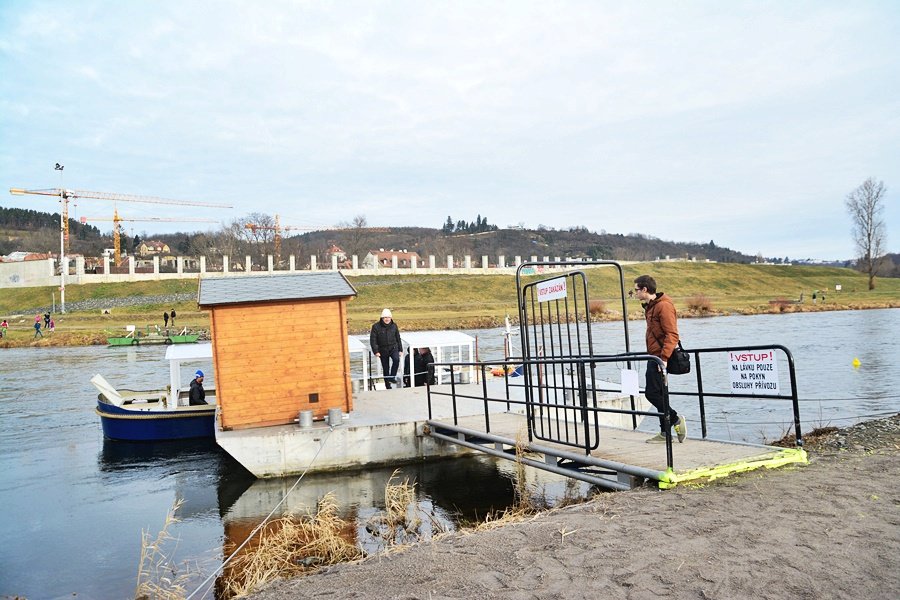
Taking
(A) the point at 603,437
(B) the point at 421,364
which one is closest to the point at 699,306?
(B) the point at 421,364

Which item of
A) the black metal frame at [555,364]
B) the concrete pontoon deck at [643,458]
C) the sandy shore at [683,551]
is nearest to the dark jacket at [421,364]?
the black metal frame at [555,364]

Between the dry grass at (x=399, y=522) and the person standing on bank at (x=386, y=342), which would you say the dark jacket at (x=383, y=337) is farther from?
the dry grass at (x=399, y=522)

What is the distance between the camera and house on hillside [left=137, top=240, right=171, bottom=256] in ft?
588

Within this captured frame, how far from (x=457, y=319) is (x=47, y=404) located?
130 ft

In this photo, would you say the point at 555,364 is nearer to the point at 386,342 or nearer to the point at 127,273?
the point at 386,342

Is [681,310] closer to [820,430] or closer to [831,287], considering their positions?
[831,287]

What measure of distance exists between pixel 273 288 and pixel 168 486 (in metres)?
4.57

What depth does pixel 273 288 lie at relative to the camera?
14.9 metres

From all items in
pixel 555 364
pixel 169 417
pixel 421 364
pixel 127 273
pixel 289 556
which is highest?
pixel 127 273

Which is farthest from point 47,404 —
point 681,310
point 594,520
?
point 681,310

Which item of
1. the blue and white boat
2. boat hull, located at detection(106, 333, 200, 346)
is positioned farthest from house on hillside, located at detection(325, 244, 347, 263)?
the blue and white boat

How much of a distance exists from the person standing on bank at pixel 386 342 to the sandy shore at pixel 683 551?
10.5m

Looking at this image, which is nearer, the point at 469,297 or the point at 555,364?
the point at 555,364

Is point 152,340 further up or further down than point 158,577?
further up
